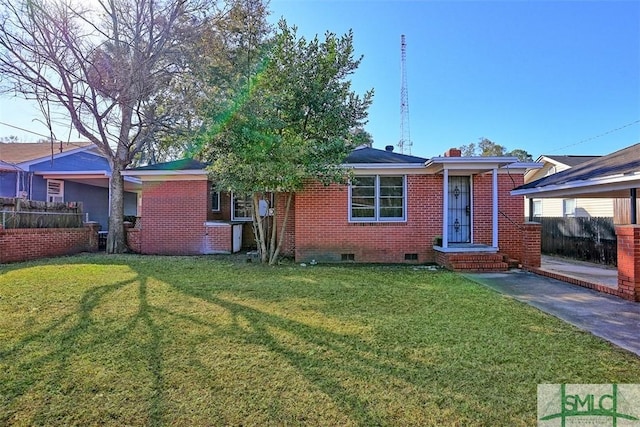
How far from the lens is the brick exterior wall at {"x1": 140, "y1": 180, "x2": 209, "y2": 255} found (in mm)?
12039

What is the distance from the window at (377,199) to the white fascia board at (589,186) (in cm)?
321

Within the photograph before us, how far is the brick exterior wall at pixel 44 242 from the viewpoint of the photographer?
Result: 9609mm

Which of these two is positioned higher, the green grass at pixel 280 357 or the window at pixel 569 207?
the window at pixel 569 207

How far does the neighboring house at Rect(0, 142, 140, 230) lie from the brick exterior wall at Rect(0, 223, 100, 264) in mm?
3040

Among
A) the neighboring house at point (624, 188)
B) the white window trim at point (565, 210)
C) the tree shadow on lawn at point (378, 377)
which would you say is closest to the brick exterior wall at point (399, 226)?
the neighboring house at point (624, 188)

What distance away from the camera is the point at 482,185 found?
10.7 metres

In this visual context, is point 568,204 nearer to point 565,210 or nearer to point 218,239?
point 565,210

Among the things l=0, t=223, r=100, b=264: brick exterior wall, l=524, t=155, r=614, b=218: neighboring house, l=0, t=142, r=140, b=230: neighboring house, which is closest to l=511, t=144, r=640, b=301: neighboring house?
l=524, t=155, r=614, b=218: neighboring house

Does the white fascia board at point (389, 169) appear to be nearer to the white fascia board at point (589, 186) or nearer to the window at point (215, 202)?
the white fascia board at point (589, 186)

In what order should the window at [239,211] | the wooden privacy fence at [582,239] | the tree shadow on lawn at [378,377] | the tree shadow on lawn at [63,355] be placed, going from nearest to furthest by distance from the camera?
the tree shadow on lawn at [378,377] < the tree shadow on lawn at [63,355] < the wooden privacy fence at [582,239] < the window at [239,211]

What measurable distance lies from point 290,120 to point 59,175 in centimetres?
1272

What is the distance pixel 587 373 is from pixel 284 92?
780 cm

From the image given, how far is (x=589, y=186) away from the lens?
690 cm

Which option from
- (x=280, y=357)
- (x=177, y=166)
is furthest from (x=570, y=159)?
(x=280, y=357)
